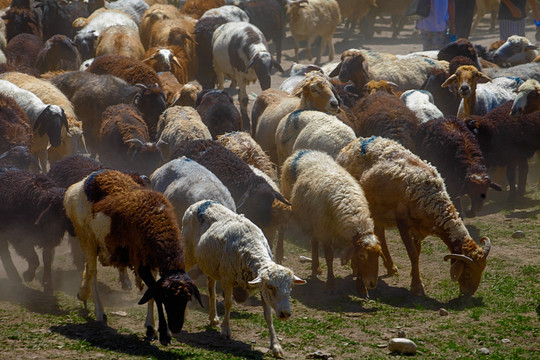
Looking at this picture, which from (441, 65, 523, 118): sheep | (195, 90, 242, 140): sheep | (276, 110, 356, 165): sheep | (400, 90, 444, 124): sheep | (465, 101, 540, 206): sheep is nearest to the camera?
(276, 110, 356, 165): sheep

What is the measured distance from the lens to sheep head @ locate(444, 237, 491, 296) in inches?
326

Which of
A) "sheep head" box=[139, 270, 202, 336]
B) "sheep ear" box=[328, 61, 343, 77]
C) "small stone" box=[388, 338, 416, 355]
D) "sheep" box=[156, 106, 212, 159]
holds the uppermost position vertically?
"sheep ear" box=[328, 61, 343, 77]

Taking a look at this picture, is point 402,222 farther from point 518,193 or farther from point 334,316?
point 518,193

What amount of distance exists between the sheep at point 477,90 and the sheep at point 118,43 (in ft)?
22.4

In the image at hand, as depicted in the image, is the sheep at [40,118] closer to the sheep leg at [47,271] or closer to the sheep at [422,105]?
the sheep leg at [47,271]

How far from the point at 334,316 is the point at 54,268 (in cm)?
354

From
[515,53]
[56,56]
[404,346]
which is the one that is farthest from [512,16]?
[404,346]

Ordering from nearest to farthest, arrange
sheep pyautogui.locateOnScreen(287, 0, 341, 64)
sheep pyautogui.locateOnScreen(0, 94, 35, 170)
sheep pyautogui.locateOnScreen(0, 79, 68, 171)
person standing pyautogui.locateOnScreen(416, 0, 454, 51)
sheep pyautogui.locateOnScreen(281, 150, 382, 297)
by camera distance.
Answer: sheep pyautogui.locateOnScreen(281, 150, 382, 297)
sheep pyautogui.locateOnScreen(0, 94, 35, 170)
sheep pyautogui.locateOnScreen(0, 79, 68, 171)
person standing pyautogui.locateOnScreen(416, 0, 454, 51)
sheep pyautogui.locateOnScreen(287, 0, 341, 64)

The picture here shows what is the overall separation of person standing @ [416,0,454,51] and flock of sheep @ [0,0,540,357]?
1298 millimetres

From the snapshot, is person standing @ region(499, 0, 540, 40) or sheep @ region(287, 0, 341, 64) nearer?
person standing @ region(499, 0, 540, 40)

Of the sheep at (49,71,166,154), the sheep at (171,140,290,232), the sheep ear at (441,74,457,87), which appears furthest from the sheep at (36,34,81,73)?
the sheep ear at (441,74,457,87)

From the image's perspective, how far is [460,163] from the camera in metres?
10.6

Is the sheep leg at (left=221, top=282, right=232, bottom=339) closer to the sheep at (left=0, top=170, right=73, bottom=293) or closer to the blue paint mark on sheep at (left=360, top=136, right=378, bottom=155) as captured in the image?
the sheep at (left=0, top=170, right=73, bottom=293)

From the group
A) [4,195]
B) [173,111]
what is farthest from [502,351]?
[173,111]
